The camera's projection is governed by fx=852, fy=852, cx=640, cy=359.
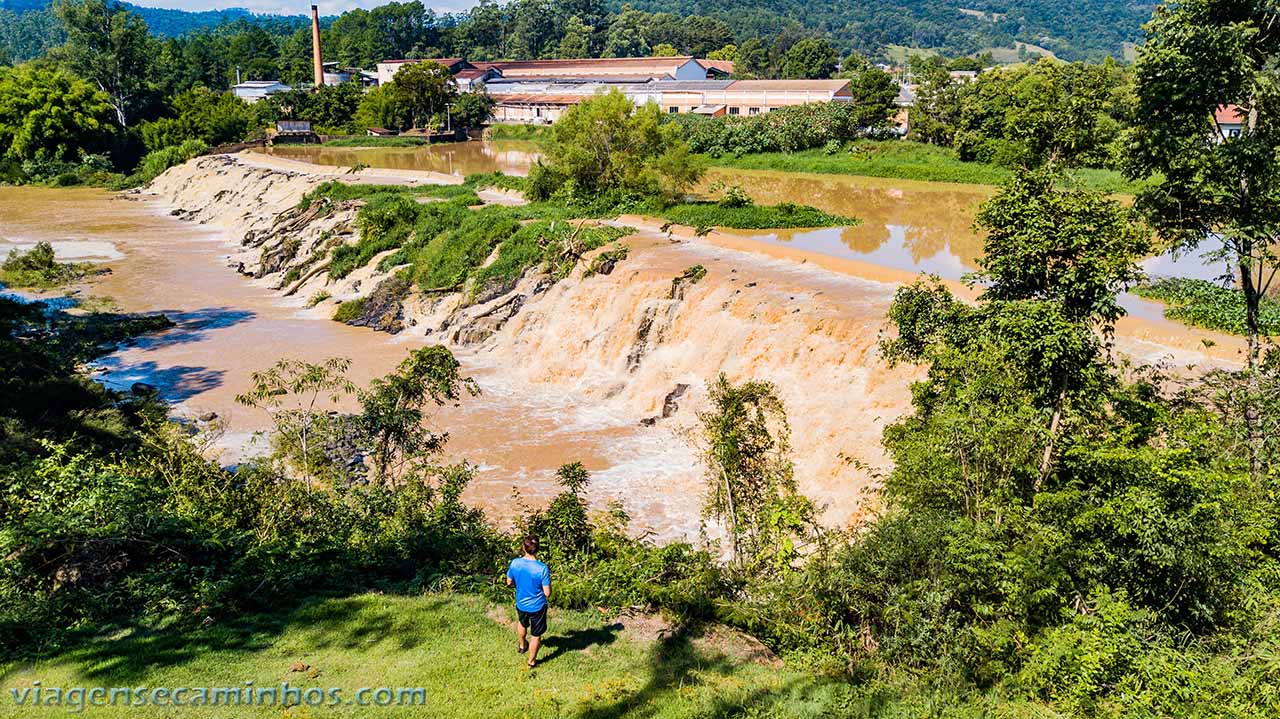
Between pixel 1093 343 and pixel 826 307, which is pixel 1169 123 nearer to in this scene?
pixel 1093 343

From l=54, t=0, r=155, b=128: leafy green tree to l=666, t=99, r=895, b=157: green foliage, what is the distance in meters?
50.7

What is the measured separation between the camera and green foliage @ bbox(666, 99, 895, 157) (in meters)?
61.8

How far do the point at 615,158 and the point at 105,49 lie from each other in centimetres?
6271

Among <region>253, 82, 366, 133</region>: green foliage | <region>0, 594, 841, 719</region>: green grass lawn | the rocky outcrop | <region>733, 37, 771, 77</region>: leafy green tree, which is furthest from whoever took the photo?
<region>733, 37, 771, 77</region>: leafy green tree

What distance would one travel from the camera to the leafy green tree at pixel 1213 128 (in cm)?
1104

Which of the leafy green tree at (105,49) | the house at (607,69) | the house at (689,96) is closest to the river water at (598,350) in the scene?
the leafy green tree at (105,49)

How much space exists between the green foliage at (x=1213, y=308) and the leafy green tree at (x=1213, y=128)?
25.5ft

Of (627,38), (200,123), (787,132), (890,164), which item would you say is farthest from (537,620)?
(627,38)

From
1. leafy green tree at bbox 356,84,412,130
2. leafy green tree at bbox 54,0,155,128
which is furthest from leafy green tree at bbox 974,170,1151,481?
leafy green tree at bbox 54,0,155,128

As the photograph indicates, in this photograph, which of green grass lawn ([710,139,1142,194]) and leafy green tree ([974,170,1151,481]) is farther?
green grass lawn ([710,139,1142,194])

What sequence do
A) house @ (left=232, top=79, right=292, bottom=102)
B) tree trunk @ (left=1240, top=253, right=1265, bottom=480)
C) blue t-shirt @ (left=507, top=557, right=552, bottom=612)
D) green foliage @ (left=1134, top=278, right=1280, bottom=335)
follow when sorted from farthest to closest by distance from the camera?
house @ (left=232, top=79, right=292, bottom=102) → green foliage @ (left=1134, top=278, right=1280, bottom=335) → tree trunk @ (left=1240, top=253, right=1265, bottom=480) → blue t-shirt @ (left=507, top=557, right=552, bottom=612)

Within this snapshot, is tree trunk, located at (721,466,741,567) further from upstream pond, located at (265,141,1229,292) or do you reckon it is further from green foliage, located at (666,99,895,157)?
green foliage, located at (666,99,895,157)

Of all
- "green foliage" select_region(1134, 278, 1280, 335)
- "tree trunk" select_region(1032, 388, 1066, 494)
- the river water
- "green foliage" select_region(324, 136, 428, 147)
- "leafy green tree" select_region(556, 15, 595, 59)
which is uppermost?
"leafy green tree" select_region(556, 15, 595, 59)

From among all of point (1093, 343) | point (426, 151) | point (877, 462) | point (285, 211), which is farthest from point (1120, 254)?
point (426, 151)
